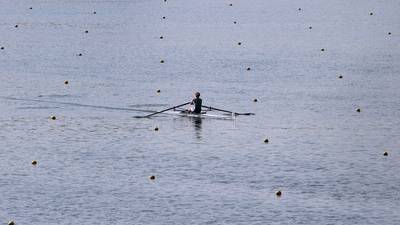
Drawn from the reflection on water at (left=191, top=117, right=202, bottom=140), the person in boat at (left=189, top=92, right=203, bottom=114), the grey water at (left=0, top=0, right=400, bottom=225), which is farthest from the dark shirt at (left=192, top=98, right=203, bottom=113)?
the grey water at (left=0, top=0, right=400, bottom=225)

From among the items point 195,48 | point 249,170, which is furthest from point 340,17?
point 249,170

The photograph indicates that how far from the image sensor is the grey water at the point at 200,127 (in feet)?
177

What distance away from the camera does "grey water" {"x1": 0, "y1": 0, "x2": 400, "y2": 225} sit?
177 ft

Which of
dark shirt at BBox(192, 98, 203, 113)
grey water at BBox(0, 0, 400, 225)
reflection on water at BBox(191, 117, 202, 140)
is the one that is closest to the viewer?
grey water at BBox(0, 0, 400, 225)

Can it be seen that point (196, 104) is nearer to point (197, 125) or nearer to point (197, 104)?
point (197, 104)

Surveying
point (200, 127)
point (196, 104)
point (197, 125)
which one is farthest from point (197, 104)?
point (200, 127)

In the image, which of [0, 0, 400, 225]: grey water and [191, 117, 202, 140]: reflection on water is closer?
[0, 0, 400, 225]: grey water

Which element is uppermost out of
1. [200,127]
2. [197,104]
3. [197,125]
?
[197,104]

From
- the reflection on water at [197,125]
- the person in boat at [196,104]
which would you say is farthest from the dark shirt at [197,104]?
the reflection on water at [197,125]

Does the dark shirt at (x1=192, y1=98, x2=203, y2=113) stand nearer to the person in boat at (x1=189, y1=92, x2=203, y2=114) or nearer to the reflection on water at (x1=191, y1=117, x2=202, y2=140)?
the person in boat at (x1=189, y1=92, x2=203, y2=114)

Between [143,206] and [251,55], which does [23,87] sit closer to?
[251,55]

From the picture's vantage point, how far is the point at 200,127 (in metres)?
73.9

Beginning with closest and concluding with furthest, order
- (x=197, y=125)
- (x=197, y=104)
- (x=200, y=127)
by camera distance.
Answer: (x=200, y=127) < (x=197, y=125) < (x=197, y=104)

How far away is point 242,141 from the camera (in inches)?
2734
